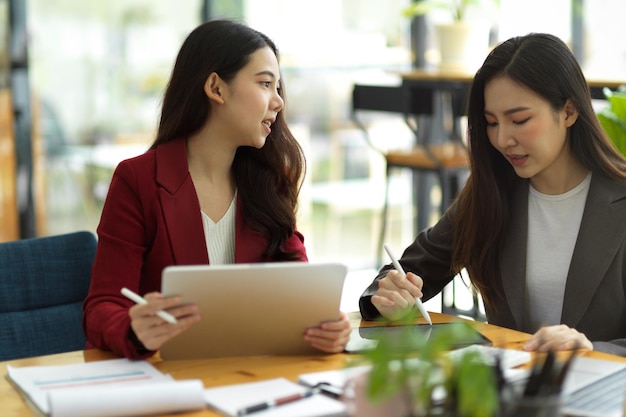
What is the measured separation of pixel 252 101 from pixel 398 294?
1.84 feet

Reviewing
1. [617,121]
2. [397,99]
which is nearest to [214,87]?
[617,121]

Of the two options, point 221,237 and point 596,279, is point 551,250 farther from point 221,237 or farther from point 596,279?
point 221,237

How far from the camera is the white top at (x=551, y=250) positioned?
2219 millimetres

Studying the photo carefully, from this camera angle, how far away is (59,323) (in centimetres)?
232

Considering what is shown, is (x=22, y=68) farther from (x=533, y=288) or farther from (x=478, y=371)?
(x=478, y=371)

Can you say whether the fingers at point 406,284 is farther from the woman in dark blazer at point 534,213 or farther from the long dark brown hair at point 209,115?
the long dark brown hair at point 209,115

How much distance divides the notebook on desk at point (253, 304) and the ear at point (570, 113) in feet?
2.54

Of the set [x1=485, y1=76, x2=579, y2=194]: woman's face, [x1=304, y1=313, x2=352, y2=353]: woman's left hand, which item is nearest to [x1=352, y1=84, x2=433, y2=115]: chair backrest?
[x1=485, y1=76, x2=579, y2=194]: woman's face

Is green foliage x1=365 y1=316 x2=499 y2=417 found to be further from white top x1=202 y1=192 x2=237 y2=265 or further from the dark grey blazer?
white top x1=202 y1=192 x2=237 y2=265

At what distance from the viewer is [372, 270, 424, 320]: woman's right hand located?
2018 millimetres

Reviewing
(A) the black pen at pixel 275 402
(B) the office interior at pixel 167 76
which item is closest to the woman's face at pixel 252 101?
(A) the black pen at pixel 275 402

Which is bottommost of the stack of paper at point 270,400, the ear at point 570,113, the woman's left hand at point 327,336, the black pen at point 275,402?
the stack of paper at point 270,400

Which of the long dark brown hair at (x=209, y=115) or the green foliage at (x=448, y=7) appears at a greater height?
the green foliage at (x=448, y=7)

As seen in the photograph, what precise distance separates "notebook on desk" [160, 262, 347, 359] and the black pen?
0.21m
